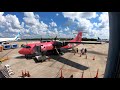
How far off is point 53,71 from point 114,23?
1166cm

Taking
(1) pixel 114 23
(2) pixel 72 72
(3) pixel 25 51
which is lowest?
(2) pixel 72 72

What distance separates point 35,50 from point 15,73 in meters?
8.63

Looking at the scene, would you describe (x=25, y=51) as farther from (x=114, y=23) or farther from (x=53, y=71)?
(x=114, y=23)
